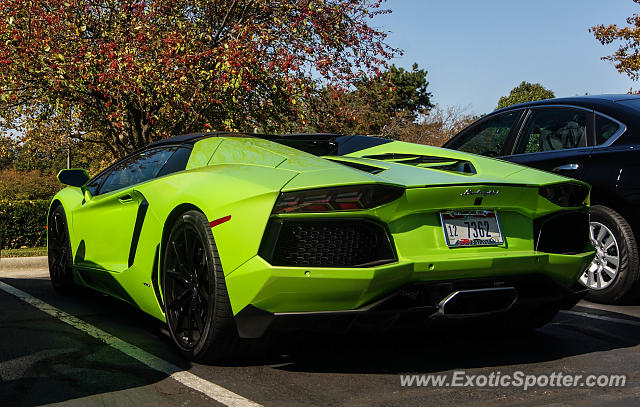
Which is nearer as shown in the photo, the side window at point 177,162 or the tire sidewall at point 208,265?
the tire sidewall at point 208,265

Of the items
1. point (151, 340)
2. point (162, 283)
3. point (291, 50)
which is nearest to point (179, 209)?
point (162, 283)

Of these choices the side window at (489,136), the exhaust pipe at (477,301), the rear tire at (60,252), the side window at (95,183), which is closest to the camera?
the exhaust pipe at (477,301)

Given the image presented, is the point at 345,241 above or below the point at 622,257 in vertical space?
above

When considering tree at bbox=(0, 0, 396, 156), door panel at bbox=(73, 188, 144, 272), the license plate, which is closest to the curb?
tree at bbox=(0, 0, 396, 156)

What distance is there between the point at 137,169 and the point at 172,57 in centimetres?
588

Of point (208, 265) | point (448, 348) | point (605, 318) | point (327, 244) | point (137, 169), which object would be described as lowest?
point (605, 318)

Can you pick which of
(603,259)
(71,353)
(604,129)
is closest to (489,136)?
(604,129)

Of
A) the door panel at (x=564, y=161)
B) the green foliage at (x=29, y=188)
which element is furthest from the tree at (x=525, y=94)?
the door panel at (x=564, y=161)

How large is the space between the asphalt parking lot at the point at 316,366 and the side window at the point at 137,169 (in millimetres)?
981

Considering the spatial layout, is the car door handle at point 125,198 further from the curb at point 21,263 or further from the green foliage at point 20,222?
the green foliage at point 20,222

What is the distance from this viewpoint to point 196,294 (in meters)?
3.81

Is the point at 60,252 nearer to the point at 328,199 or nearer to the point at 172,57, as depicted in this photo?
the point at 328,199

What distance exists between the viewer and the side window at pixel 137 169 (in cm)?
478

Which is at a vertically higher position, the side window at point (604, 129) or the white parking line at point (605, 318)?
the side window at point (604, 129)
